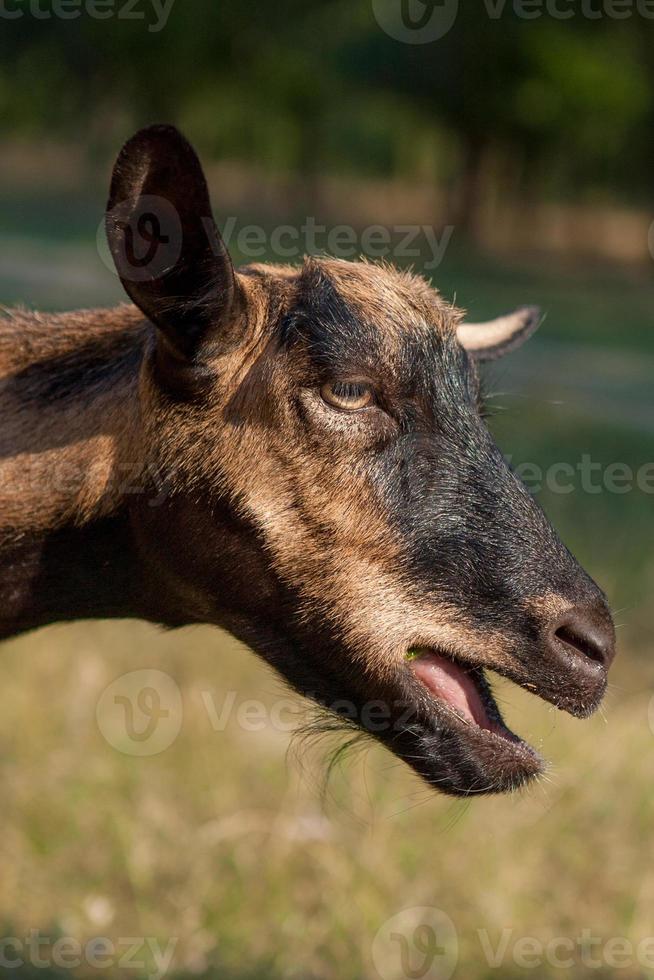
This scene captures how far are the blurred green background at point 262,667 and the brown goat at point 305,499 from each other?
595 millimetres

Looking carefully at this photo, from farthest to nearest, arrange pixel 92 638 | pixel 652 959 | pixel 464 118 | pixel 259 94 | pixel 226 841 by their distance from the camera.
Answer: pixel 259 94, pixel 464 118, pixel 92 638, pixel 226 841, pixel 652 959

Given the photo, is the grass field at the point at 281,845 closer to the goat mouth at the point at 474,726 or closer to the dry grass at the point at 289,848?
the dry grass at the point at 289,848

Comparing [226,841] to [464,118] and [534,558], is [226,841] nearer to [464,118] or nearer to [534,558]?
[534,558]

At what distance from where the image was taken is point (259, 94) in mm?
34656

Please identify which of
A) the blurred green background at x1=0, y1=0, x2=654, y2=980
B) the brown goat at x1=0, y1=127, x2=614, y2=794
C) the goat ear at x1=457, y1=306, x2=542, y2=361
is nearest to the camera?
the brown goat at x1=0, y1=127, x2=614, y2=794

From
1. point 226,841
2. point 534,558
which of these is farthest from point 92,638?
point 534,558

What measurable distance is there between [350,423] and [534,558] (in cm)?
58

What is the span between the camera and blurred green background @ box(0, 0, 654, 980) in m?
5.54

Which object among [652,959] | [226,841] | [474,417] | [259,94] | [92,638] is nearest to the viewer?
[474,417]

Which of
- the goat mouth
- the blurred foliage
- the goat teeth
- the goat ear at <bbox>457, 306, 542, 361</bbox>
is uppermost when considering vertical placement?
the goat ear at <bbox>457, 306, 542, 361</bbox>

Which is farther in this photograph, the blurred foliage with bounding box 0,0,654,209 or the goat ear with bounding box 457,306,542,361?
the blurred foliage with bounding box 0,0,654,209

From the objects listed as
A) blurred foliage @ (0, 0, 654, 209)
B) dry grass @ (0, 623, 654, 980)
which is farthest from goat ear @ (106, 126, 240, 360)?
blurred foliage @ (0, 0, 654, 209)

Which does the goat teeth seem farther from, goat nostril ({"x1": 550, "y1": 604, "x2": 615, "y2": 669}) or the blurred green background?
the blurred green background

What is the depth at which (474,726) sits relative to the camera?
3434 millimetres
